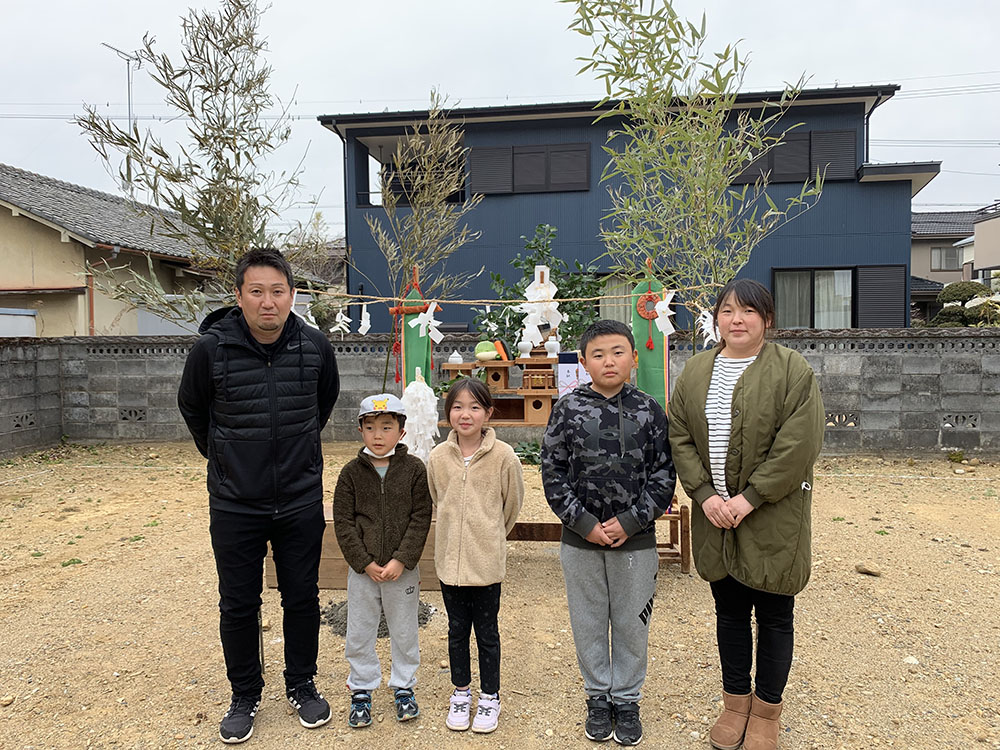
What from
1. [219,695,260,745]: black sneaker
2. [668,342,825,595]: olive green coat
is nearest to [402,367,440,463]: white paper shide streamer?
[219,695,260,745]: black sneaker

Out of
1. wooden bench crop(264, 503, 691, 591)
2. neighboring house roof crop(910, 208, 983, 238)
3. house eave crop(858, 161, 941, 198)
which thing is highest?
neighboring house roof crop(910, 208, 983, 238)

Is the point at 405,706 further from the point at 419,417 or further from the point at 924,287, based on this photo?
the point at 924,287

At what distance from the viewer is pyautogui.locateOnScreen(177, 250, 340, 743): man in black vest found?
2652 mm

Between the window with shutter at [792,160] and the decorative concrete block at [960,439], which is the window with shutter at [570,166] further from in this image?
the decorative concrete block at [960,439]

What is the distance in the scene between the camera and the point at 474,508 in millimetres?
2797

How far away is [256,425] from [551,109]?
10.8m

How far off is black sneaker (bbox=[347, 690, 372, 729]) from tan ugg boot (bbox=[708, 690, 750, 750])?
1367 millimetres

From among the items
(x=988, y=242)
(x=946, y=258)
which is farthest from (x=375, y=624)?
(x=946, y=258)

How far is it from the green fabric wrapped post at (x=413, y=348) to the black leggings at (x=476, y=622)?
6.04ft

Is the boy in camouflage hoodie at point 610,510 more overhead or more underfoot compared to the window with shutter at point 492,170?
more underfoot

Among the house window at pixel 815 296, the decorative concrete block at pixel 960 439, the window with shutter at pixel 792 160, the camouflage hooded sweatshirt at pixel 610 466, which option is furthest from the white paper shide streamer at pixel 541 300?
the window with shutter at pixel 792 160

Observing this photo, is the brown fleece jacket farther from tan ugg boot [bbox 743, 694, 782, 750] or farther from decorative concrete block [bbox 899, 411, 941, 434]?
decorative concrete block [bbox 899, 411, 941, 434]

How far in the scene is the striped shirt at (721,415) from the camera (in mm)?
2500

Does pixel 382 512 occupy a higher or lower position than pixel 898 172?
lower
